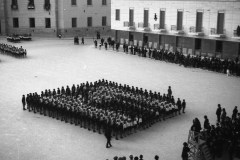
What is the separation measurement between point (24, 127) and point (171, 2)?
2725cm

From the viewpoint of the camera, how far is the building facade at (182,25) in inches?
1447

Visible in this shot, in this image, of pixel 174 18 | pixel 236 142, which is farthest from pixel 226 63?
pixel 236 142

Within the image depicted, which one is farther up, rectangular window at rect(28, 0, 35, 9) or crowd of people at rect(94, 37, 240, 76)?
rectangular window at rect(28, 0, 35, 9)

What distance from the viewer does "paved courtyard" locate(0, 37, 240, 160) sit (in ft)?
57.7

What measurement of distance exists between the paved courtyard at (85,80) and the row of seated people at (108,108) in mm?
554

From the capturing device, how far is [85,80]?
101 feet

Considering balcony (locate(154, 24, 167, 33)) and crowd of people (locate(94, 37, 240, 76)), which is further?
balcony (locate(154, 24, 167, 33))

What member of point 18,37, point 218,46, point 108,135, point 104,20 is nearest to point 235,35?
point 218,46

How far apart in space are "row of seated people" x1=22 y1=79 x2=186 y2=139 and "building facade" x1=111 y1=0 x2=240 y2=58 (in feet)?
55.4

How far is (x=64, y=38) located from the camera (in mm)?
57281

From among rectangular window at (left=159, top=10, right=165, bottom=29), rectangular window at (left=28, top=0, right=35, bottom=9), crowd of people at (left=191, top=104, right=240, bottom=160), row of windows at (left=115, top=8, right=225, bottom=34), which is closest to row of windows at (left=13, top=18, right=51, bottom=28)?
rectangular window at (left=28, top=0, right=35, bottom=9)

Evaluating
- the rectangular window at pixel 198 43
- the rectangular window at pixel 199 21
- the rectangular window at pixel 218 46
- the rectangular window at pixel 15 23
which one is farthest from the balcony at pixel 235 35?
the rectangular window at pixel 15 23

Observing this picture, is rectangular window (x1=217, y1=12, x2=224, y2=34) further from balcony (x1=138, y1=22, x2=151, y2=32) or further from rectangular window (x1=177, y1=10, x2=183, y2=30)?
balcony (x1=138, y1=22, x2=151, y2=32)

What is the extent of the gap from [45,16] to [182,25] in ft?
85.5
